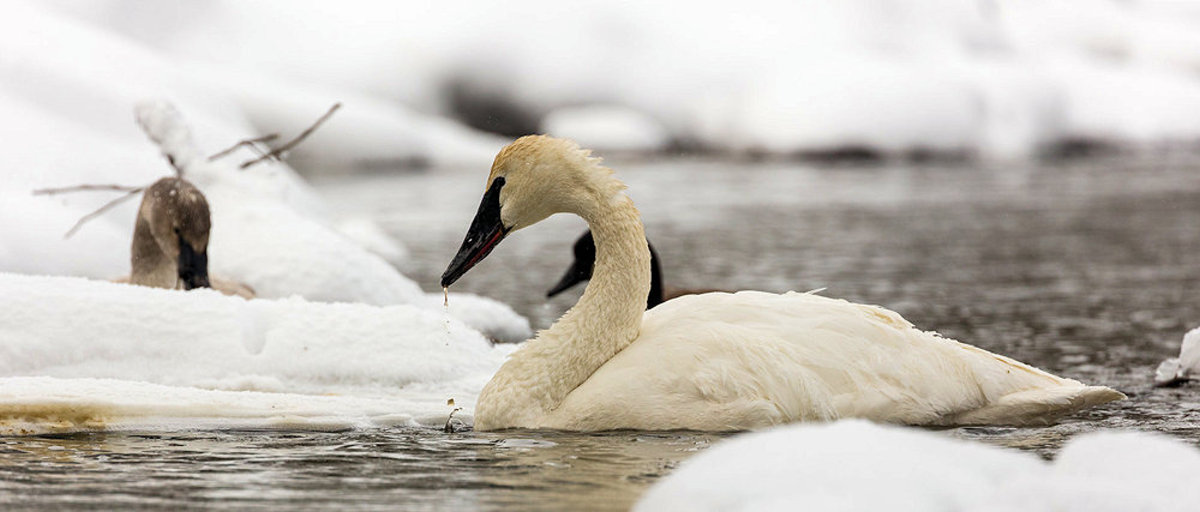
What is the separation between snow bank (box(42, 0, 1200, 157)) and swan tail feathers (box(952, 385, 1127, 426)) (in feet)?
56.4

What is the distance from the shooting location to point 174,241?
751 centimetres

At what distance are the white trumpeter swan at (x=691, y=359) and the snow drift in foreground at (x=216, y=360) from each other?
451 millimetres

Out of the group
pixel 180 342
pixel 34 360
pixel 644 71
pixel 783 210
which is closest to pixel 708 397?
pixel 180 342

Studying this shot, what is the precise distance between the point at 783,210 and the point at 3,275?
12.0m

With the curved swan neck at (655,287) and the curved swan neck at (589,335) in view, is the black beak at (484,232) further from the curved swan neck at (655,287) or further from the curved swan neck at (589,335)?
the curved swan neck at (655,287)

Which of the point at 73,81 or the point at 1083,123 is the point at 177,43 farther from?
the point at 1083,123

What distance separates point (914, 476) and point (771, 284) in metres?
7.76

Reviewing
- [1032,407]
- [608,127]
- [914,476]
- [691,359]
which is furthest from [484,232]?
[608,127]

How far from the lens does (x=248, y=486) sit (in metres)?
4.12

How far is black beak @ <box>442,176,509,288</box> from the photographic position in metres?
5.32

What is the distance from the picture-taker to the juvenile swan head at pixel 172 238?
7.43m

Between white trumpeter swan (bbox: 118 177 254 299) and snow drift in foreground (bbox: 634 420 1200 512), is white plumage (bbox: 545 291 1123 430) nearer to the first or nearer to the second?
snow drift in foreground (bbox: 634 420 1200 512)

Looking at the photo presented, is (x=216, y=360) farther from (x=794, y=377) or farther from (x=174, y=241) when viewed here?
(x=794, y=377)

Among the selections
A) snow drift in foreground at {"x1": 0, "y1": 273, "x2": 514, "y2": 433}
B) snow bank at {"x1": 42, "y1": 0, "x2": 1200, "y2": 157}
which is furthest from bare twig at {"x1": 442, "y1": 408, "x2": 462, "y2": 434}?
snow bank at {"x1": 42, "y1": 0, "x2": 1200, "y2": 157}
